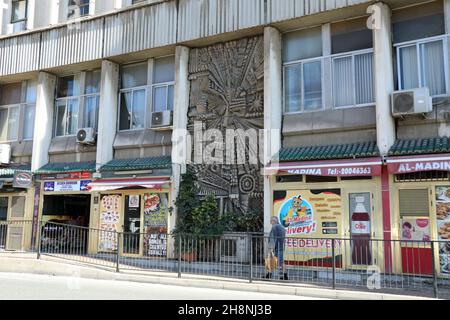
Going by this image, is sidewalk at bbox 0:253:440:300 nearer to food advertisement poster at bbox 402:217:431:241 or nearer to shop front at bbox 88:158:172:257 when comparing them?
shop front at bbox 88:158:172:257

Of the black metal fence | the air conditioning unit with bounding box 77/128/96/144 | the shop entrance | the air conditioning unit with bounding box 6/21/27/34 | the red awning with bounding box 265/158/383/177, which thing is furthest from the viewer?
the air conditioning unit with bounding box 6/21/27/34

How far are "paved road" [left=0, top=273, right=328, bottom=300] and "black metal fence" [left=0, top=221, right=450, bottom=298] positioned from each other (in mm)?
1214

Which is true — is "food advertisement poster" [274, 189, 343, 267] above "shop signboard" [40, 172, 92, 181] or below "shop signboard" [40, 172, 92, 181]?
below

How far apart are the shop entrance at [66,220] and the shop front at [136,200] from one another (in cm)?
78

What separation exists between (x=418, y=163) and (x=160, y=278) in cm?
730

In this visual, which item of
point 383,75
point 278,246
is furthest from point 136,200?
point 383,75

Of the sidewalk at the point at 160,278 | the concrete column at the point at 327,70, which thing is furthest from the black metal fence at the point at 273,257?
the concrete column at the point at 327,70

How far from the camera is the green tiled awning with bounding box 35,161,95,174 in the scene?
18062 millimetres

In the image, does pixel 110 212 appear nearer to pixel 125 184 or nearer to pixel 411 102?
pixel 125 184

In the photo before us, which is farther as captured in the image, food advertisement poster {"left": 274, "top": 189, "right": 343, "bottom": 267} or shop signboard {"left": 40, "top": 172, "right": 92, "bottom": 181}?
shop signboard {"left": 40, "top": 172, "right": 92, "bottom": 181}

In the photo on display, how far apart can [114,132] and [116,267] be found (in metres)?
6.73

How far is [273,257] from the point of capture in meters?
11.8

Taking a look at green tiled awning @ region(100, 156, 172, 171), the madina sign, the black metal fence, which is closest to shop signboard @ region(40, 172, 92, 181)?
the madina sign

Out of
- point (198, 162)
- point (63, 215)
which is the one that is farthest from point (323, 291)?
point (63, 215)
